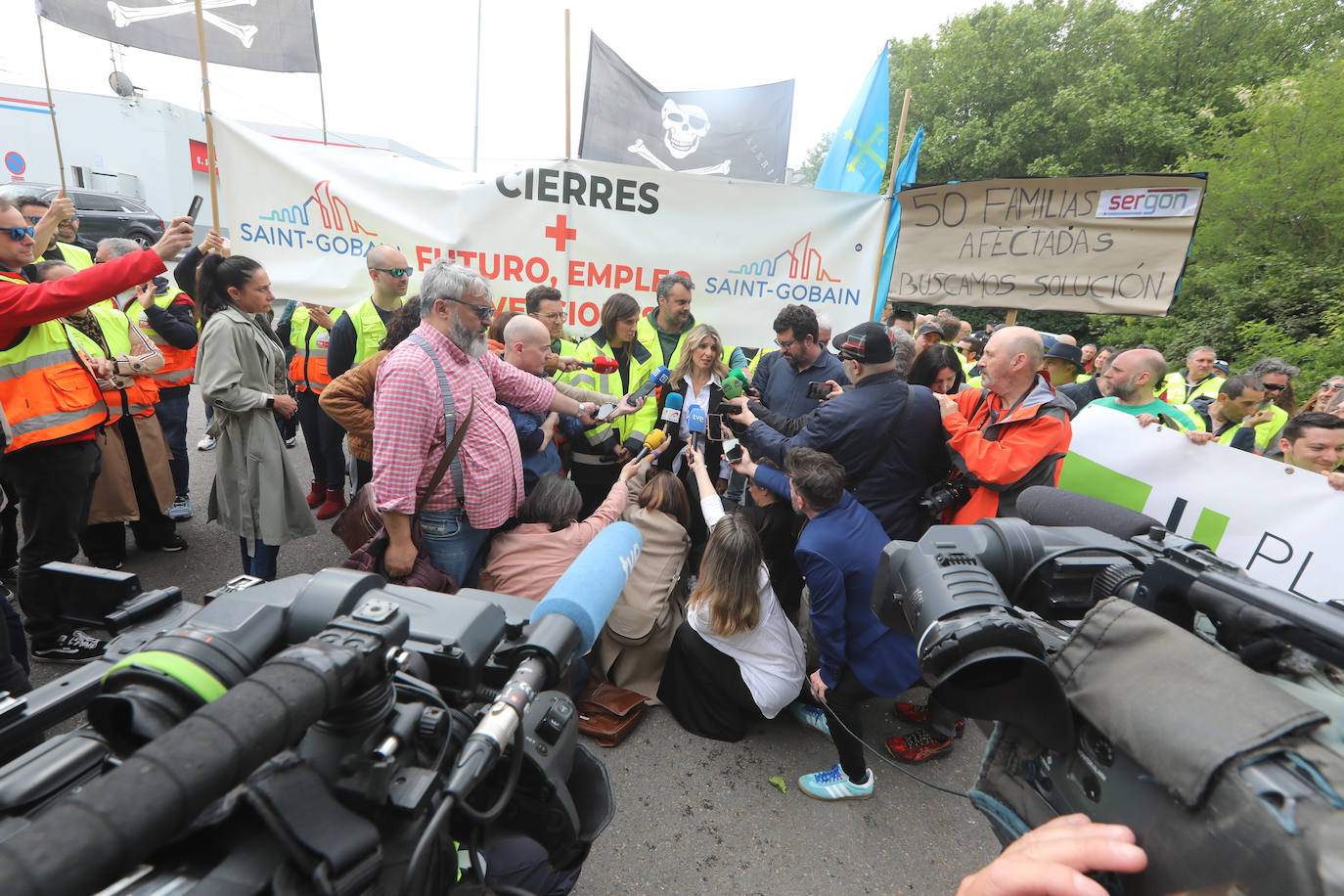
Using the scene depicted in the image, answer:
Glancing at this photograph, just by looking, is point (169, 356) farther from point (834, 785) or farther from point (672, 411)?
point (834, 785)

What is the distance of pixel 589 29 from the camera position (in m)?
4.46

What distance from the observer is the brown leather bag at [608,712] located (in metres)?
2.72

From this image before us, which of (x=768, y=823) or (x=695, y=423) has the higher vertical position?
(x=695, y=423)

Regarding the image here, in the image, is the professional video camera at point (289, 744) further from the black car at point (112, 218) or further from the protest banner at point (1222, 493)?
the black car at point (112, 218)

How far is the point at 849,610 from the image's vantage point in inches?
104

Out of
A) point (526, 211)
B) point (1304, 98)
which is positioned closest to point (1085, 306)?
point (526, 211)

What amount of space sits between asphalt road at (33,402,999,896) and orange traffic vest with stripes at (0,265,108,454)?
1137 mm

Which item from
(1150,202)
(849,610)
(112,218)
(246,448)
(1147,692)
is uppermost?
(1150,202)

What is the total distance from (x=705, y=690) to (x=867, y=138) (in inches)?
177

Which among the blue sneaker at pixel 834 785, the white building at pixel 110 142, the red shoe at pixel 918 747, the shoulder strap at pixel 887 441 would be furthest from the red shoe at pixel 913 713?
the white building at pixel 110 142

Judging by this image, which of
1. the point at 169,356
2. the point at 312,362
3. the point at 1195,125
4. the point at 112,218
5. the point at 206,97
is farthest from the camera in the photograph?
the point at 1195,125

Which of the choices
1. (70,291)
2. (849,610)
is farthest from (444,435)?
(849,610)

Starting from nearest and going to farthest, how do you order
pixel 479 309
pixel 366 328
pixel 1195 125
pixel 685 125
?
pixel 479 309
pixel 366 328
pixel 685 125
pixel 1195 125

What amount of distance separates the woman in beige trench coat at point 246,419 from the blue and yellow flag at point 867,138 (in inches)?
164
